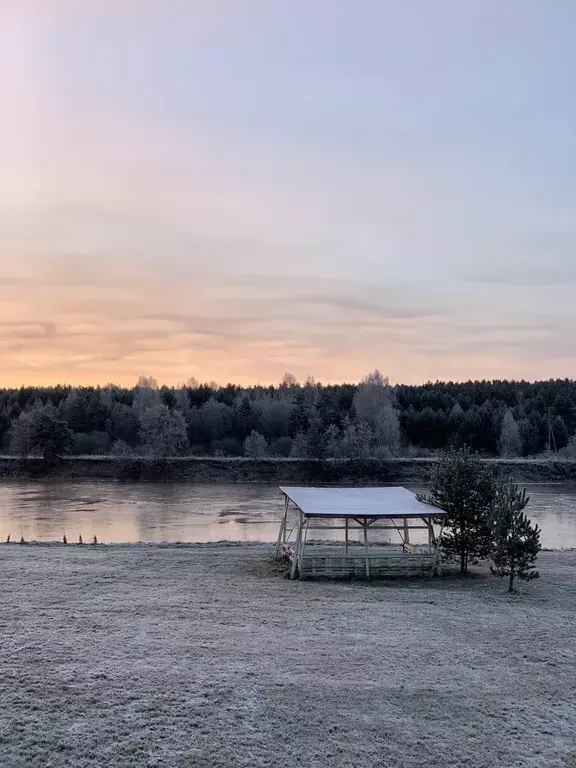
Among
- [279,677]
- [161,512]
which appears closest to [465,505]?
[279,677]

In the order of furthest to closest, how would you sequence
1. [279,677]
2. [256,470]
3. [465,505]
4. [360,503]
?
[256,470], [360,503], [465,505], [279,677]

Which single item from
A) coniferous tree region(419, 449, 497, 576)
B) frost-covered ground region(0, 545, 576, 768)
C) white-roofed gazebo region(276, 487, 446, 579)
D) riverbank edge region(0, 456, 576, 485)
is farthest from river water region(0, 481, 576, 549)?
frost-covered ground region(0, 545, 576, 768)

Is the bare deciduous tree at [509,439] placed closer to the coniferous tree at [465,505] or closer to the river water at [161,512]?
the river water at [161,512]

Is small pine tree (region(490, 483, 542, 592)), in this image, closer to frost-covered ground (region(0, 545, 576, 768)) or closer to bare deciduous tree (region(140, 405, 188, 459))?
frost-covered ground (region(0, 545, 576, 768))

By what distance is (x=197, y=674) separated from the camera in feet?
31.6

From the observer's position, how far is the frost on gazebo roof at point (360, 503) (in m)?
17.6

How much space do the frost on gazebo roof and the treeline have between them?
147 feet

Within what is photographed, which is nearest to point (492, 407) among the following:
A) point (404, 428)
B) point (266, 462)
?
point (404, 428)

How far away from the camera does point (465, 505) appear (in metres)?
18.4

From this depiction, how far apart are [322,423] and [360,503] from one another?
6070 cm

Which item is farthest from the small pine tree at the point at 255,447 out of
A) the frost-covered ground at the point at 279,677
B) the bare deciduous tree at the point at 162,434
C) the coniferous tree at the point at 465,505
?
the frost-covered ground at the point at 279,677

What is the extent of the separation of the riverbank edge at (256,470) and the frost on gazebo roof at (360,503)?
39770 mm

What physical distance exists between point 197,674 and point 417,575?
985 centimetres

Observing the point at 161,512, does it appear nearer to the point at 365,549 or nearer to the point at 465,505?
the point at 365,549
